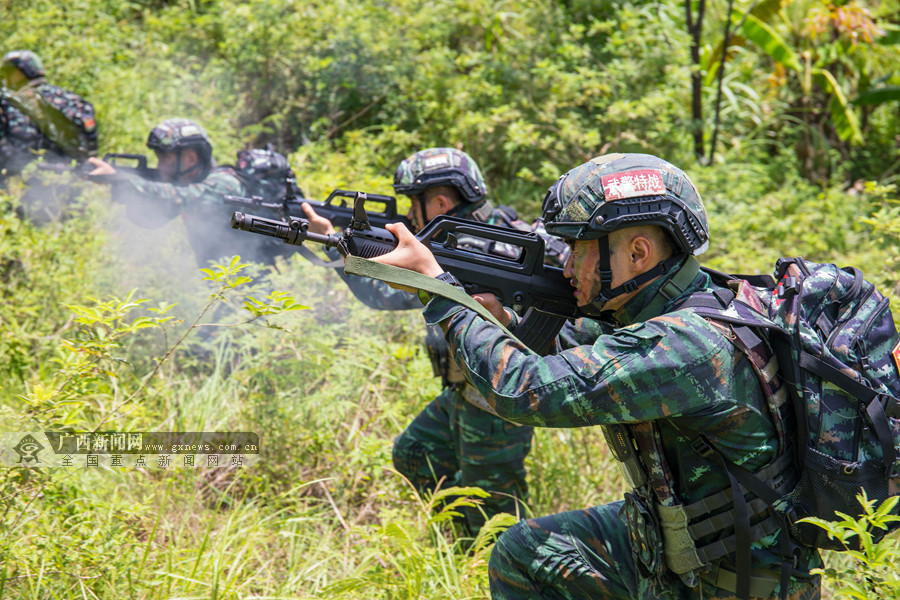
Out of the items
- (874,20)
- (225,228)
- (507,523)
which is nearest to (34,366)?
(225,228)

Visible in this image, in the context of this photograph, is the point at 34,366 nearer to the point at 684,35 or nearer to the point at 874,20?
the point at 684,35

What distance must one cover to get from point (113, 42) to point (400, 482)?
8761 millimetres

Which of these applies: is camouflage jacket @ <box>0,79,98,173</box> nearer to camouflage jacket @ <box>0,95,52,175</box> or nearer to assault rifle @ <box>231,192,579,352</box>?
camouflage jacket @ <box>0,95,52,175</box>

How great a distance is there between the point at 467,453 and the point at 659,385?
1.78 metres

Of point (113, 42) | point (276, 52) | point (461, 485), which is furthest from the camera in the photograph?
point (113, 42)

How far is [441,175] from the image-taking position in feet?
13.0

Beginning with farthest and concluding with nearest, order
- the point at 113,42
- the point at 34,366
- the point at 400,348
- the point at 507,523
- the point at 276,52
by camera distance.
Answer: the point at 113,42, the point at 276,52, the point at 400,348, the point at 34,366, the point at 507,523

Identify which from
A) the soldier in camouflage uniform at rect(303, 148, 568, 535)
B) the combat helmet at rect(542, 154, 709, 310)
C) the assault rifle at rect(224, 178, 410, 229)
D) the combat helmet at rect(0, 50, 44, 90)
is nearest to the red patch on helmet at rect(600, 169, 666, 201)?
the combat helmet at rect(542, 154, 709, 310)

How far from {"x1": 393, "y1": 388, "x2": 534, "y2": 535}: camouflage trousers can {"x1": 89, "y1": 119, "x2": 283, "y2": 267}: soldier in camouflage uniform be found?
95.8 inches

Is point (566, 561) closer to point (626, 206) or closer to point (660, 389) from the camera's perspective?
point (660, 389)

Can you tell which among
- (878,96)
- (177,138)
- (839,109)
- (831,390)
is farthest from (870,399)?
(878,96)

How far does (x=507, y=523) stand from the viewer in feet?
10.5

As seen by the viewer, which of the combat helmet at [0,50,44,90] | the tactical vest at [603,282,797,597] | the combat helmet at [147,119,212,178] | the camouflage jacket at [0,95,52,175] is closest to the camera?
the tactical vest at [603,282,797,597]

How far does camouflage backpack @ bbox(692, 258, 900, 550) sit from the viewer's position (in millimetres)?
2105
